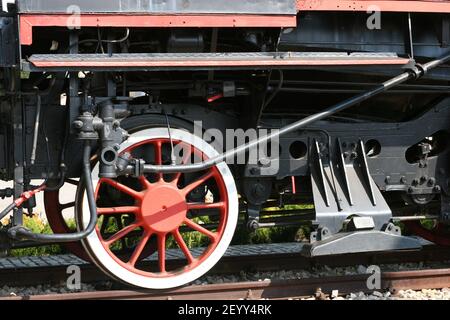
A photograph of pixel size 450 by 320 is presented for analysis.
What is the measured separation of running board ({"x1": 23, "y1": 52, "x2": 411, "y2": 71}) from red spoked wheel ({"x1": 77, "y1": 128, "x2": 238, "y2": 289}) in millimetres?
690

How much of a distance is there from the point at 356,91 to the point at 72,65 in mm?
2331

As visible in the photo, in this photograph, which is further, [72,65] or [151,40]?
[151,40]

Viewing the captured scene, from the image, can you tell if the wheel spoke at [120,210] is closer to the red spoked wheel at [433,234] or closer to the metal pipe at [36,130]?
the metal pipe at [36,130]

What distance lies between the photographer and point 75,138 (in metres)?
4.73

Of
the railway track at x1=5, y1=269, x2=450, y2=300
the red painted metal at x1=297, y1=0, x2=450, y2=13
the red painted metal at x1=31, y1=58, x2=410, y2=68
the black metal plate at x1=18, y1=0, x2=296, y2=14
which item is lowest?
the railway track at x1=5, y1=269, x2=450, y2=300

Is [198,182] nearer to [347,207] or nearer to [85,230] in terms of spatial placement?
[85,230]

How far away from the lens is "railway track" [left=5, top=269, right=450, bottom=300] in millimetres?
4957

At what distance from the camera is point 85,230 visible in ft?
14.5

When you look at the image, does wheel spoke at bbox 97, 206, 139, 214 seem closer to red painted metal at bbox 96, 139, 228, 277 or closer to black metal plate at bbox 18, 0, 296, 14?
red painted metal at bbox 96, 139, 228, 277

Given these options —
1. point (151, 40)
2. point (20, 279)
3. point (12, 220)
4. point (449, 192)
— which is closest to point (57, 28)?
point (151, 40)

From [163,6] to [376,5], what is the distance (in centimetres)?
155

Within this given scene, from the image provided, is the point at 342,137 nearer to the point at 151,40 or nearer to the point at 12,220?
the point at 151,40

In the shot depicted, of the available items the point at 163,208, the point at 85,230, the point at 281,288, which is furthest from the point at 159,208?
the point at 281,288

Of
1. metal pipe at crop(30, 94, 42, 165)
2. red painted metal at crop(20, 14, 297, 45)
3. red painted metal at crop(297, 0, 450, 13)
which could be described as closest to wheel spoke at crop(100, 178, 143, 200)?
metal pipe at crop(30, 94, 42, 165)
